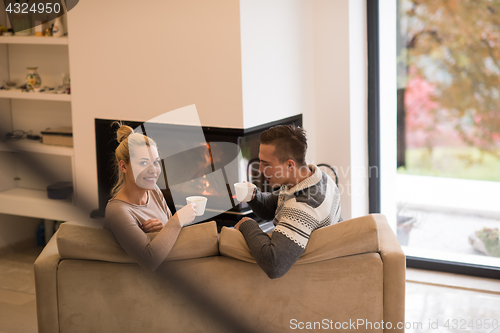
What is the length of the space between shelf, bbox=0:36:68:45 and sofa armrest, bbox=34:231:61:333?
1847mm

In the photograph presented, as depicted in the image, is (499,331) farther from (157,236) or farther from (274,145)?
(157,236)

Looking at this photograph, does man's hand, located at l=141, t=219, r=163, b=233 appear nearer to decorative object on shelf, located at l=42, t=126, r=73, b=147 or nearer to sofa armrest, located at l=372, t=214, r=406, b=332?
sofa armrest, located at l=372, t=214, r=406, b=332

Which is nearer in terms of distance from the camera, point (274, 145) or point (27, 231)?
point (274, 145)

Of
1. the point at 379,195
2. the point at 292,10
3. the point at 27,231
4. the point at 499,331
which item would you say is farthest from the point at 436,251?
the point at 27,231

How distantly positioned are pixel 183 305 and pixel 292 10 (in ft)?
6.74

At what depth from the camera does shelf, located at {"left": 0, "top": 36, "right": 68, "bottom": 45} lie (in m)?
3.23

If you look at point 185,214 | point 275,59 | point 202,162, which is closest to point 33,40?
point 202,162

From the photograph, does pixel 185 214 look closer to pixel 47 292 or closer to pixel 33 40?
pixel 47 292

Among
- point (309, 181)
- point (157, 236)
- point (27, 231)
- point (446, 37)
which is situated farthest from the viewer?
point (27, 231)

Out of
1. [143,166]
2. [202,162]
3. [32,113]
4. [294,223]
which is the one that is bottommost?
[294,223]

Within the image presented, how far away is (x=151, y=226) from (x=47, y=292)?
462mm

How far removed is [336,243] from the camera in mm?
1768

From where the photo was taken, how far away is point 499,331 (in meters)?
2.46

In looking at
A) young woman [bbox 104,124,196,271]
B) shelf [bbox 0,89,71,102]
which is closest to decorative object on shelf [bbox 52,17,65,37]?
shelf [bbox 0,89,71,102]
